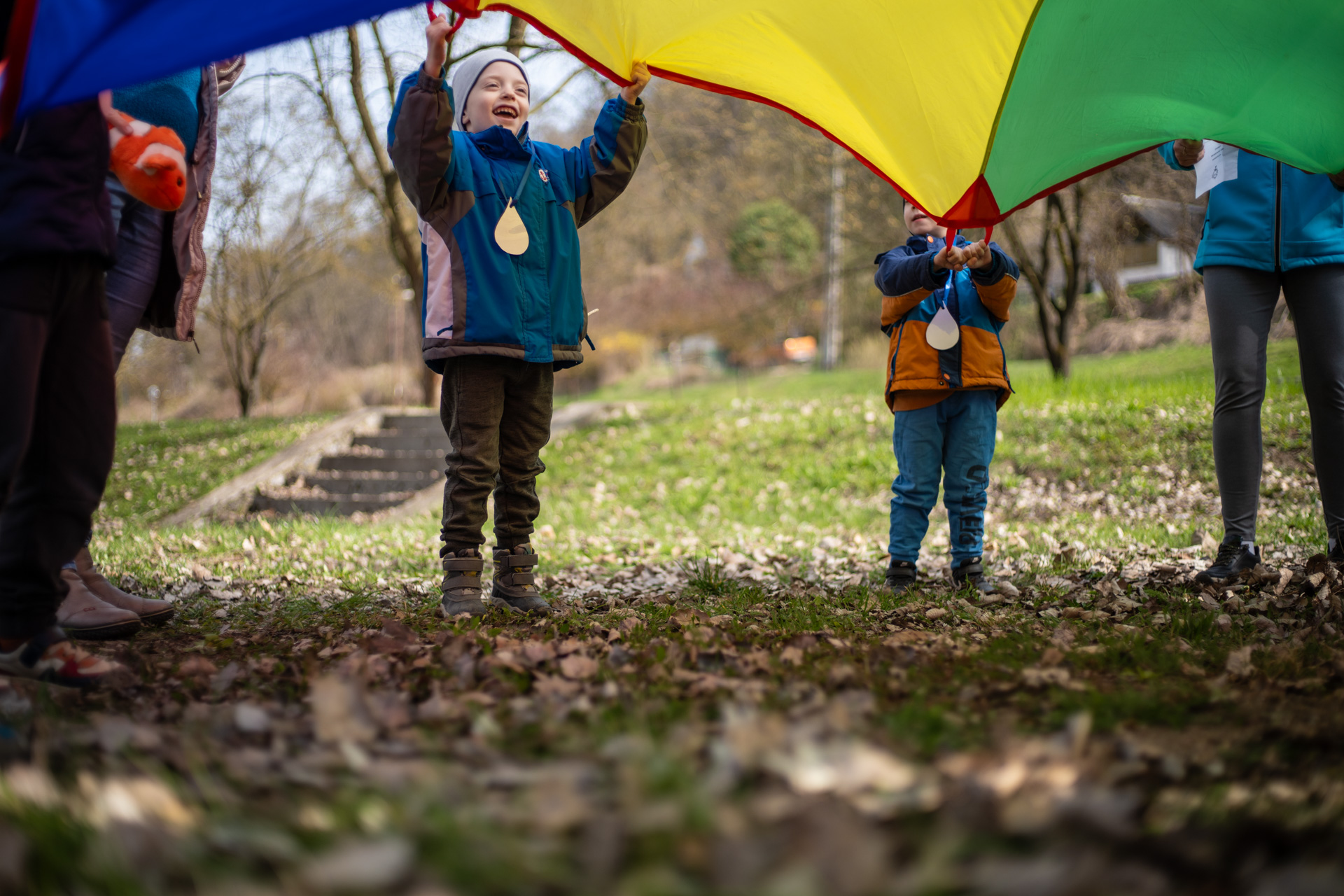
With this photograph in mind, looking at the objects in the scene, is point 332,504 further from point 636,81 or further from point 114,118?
point 114,118

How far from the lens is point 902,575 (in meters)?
4.14

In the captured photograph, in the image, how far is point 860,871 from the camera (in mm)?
1127

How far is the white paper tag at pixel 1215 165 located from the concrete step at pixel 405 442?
316 inches

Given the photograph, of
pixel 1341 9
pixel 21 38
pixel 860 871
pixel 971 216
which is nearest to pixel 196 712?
pixel 860 871

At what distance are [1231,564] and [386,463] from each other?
8254mm

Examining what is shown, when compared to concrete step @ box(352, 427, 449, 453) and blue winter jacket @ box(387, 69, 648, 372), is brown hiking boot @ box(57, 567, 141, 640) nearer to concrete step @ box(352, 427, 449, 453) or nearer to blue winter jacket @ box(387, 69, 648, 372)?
blue winter jacket @ box(387, 69, 648, 372)

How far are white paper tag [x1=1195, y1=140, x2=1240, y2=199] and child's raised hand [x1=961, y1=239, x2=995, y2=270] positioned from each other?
99 cm

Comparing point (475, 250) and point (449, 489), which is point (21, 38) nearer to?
point (475, 250)

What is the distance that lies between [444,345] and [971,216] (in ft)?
8.41

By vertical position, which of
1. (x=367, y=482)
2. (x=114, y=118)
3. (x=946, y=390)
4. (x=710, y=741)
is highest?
(x=114, y=118)

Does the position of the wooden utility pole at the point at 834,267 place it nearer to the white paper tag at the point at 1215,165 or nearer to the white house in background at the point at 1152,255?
the white house in background at the point at 1152,255

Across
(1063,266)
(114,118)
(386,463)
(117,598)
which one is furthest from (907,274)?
(1063,266)

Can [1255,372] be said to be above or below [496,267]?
below

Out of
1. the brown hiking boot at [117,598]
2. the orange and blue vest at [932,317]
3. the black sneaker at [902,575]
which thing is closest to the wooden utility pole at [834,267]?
the orange and blue vest at [932,317]
